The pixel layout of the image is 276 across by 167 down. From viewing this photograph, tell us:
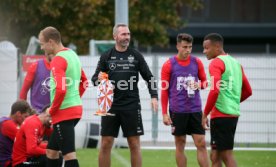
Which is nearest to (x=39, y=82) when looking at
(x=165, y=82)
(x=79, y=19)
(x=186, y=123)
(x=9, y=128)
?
(x=9, y=128)

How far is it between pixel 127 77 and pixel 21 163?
1.89 meters

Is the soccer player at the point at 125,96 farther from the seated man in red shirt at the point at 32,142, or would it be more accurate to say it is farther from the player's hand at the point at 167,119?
the seated man in red shirt at the point at 32,142

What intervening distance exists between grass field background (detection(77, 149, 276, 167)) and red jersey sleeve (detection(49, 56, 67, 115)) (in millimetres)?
4909

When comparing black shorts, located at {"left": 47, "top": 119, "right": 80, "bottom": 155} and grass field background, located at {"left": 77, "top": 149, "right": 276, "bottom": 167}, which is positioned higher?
black shorts, located at {"left": 47, "top": 119, "right": 80, "bottom": 155}

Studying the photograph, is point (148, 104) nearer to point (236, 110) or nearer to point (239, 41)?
point (236, 110)

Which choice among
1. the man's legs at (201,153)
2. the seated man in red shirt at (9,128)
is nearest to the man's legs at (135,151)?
the man's legs at (201,153)

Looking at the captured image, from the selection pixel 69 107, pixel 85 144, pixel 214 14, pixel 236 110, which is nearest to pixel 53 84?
pixel 69 107

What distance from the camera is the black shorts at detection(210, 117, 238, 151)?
1191 cm

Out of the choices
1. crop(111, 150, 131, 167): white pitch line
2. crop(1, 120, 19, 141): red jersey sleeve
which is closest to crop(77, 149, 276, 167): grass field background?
crop(111, 150, 131, 167): white pitch line

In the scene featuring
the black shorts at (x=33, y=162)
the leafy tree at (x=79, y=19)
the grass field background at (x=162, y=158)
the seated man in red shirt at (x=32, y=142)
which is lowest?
the grass field background at (x=162, y=158)

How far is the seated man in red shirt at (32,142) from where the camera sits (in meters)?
11.8

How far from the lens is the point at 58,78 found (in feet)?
35.1

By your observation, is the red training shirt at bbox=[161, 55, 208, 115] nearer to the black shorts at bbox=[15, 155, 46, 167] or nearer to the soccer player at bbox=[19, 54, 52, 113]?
the soccer player at bbox=[19, 54, 52, 113]

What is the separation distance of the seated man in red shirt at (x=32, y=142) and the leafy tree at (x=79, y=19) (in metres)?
16.9
